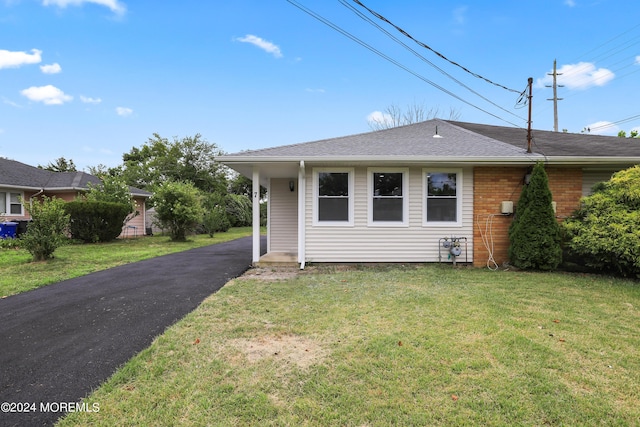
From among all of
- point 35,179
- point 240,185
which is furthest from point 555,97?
point 35,179

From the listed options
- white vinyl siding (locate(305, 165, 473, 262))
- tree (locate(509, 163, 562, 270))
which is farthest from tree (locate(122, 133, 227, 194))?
tree (locate(509, 163, 562, 270))

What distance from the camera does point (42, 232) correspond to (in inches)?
337

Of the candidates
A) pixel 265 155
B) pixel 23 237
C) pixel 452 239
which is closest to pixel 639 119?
pixel 452 239

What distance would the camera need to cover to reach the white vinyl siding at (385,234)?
7.91 m

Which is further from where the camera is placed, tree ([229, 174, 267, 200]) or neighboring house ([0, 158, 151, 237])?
tree ([229, 174, 267, 200])

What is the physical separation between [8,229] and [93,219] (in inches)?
123

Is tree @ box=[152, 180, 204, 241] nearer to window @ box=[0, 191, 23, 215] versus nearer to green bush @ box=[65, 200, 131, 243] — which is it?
green bush @ box=[65, 200, 131, 243]

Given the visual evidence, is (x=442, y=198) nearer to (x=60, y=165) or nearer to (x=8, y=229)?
(x=8, y=229)

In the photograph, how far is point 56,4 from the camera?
8984 millimetres

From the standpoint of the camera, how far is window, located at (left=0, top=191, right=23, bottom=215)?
47.8 feet

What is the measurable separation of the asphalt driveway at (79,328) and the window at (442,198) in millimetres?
4770

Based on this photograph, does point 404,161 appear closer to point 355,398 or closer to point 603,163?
point 603,163

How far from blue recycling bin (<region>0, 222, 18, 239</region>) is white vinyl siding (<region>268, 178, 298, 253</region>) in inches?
444

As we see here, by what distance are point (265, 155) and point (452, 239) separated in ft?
16.0
